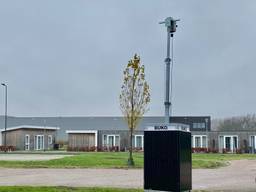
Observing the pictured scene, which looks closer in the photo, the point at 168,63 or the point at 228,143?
the point at 168,63

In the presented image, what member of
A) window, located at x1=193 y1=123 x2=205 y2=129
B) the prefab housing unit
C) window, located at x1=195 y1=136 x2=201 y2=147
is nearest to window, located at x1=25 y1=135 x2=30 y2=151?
the prefab housing unit

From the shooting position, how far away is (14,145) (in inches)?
2168

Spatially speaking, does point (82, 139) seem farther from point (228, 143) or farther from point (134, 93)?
point (134, 93)

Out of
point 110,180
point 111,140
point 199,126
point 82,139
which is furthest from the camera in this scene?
point 199,126

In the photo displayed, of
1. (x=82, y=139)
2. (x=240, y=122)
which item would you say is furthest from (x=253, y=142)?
(x=240, y=122)

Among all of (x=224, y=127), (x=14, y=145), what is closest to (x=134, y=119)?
(x=14, y=145)

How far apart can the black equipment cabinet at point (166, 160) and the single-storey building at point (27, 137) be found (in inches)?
1813

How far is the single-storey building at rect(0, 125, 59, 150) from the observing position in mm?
55094

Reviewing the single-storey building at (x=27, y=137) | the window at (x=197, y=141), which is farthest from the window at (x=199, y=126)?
the single-storey building at (x=27, y=137)

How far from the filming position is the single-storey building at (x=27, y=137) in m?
55.1

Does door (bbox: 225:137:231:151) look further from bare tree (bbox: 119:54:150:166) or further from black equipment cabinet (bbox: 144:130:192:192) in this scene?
black equipment cabinet (bbox: 144:130:192:192)

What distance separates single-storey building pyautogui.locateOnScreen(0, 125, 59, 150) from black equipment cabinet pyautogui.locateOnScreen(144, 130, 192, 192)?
151 feet

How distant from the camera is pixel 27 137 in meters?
56.0

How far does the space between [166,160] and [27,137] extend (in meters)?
47.5
